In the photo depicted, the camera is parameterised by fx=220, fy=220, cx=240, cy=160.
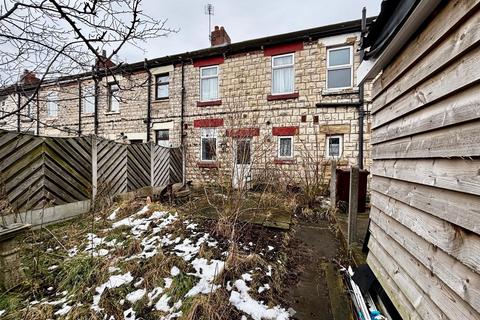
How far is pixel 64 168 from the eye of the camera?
16.5 feet

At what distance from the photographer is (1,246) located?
8.05ft

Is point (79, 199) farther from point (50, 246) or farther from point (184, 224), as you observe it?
point (184, 224)

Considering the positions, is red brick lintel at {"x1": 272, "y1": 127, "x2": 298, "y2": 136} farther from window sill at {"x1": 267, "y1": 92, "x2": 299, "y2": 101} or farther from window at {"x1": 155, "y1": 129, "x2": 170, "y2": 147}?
window at {"x1": 155, "y1": 129, "x2": 170, "y2": 147}

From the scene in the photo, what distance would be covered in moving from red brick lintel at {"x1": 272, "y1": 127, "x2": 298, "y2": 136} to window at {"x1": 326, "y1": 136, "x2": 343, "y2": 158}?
1.27 metres

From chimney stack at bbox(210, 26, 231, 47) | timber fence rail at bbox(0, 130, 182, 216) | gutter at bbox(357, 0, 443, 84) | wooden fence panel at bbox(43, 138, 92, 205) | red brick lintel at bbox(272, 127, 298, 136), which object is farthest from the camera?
chimney stack at bbox(210, 26, 231, 47)

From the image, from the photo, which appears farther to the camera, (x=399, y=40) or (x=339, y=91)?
(x=339, y=91)

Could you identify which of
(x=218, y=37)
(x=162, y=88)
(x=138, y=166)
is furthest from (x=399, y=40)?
(x=162, y=88)

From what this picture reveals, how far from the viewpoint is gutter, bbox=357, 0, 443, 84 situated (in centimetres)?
146

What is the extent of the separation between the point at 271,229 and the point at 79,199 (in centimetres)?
470

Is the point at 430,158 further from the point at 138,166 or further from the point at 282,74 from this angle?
the point at 282,74

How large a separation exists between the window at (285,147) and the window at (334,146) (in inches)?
53.4

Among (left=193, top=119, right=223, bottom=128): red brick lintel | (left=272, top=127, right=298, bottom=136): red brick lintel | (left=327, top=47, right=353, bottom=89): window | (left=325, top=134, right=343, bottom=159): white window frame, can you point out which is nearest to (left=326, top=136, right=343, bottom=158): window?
(left=325, top=134, right=343, bottom=159): white window frame

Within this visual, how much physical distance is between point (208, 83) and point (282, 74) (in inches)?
134

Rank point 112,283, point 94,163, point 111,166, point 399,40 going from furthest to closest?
point 111,166, point 94,163, point 112,283, point 399,40
